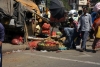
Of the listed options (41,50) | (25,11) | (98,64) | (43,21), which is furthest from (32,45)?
(98,64)

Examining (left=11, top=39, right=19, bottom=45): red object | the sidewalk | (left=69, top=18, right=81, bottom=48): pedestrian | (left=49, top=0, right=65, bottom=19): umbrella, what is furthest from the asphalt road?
(left=49, top=0, right=65, bottom=19): umbrella

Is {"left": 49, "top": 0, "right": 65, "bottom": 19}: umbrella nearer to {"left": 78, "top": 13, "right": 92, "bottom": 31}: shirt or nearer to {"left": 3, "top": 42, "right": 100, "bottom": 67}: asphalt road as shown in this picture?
{"left": 78, "top": 13, "right": 92, "bottom": 31}: shirt

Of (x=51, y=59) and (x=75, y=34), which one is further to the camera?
(x=75, y=34)

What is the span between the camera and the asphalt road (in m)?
8.48

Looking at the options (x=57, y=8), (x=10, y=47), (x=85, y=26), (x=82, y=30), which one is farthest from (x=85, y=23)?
(x=57, y=8)

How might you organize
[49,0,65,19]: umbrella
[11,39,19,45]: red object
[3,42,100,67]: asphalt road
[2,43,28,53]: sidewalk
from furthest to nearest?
[49,0,65,19]: umbrella < [11,39,19,45]: red object < [2,43,28,53]: sidewalk < [3,42,100,67]: asphalt road

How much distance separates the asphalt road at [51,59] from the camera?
8.48 meters

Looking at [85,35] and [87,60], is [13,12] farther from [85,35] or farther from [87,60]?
[87,60]

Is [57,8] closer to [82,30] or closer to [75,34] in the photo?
[75,34]

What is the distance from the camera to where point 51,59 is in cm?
933

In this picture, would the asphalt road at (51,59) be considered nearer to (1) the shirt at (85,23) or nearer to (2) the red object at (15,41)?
(1) the shirt at (85,23)

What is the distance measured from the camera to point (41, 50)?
11.1m

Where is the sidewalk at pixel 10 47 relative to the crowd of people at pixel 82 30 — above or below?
below

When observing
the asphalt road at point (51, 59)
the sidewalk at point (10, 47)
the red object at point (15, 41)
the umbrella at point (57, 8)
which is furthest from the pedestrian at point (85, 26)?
the umbrella at point (57, 8)
